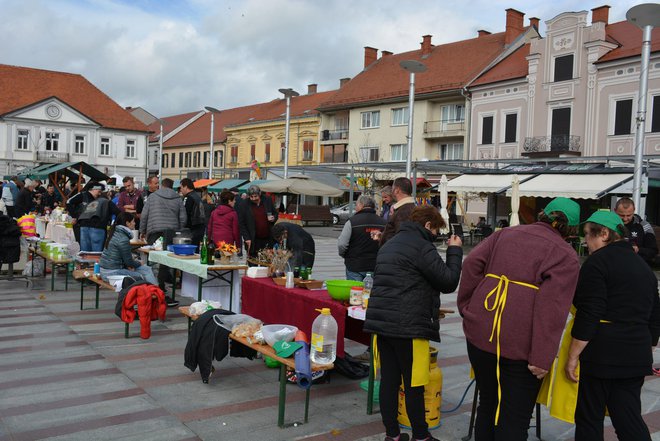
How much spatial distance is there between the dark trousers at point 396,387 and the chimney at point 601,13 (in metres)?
31.2

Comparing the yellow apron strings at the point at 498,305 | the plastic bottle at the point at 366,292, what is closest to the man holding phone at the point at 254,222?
the plastic bottle at the point at 366,292

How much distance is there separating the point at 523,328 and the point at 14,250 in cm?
961

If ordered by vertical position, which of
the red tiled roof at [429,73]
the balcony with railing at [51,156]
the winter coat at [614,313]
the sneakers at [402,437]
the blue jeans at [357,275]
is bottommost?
the sneakers at [402,437]

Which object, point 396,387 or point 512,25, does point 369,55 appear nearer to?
point 512,25

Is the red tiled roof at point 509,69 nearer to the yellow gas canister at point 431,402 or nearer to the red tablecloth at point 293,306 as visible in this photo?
the red tablecloth at point 293,306

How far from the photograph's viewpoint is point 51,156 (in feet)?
157

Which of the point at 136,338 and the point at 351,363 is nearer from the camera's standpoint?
the point at 351,363

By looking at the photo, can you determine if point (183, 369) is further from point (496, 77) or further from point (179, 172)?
point (179, 172)

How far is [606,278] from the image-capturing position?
3.09 meters

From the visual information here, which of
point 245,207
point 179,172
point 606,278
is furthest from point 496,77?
point 179,172

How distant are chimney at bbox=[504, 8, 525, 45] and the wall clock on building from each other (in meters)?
35.4

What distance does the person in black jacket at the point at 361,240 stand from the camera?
6062 mm

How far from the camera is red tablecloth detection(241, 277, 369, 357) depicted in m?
5.00

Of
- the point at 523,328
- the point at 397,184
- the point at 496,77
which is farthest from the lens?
the point at 496,77
